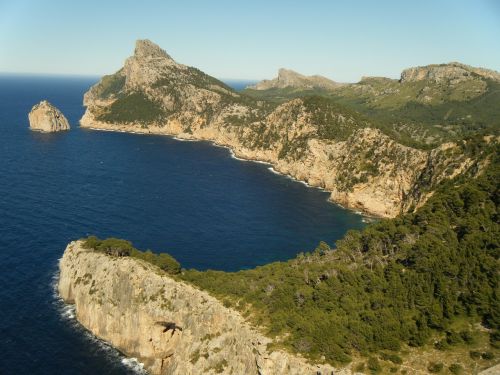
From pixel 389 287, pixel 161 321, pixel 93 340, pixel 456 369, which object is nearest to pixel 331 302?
pixel 389 287

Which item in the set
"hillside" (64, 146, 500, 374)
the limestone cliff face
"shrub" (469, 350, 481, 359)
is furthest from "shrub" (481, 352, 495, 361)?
the limestone cliff face

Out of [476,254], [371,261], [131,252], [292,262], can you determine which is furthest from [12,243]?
[476,254]

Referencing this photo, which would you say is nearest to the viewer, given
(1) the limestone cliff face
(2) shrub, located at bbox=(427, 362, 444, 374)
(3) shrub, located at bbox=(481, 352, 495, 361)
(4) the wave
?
(2) shrub, located at bbox=(427, 362, 444, 374)

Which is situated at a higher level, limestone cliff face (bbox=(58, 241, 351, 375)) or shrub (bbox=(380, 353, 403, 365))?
shrub (bbox=(380, 353, 403, 365))

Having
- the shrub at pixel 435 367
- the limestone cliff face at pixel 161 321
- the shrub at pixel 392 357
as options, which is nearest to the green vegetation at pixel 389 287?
the shrub at pixel 392 357

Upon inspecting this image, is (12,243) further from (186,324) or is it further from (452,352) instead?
(452,352)

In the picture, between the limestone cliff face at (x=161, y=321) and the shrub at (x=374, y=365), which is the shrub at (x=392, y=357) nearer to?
the shrub at (x=374, y=365)

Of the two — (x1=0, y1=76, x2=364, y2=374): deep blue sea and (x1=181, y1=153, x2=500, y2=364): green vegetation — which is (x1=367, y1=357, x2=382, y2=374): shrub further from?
(x1=0, y1=76, x2=364, y2=374): deep blue sea
